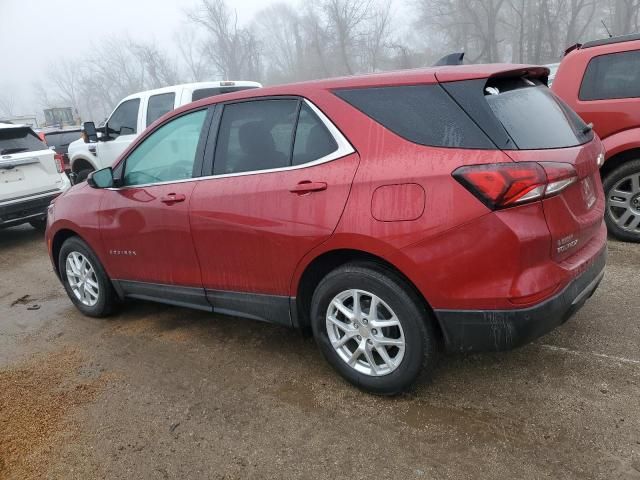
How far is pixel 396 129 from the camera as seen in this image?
99.7 inches

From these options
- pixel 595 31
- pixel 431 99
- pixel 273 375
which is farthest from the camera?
pixel 595 31

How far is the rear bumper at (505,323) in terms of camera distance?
2.32 metres

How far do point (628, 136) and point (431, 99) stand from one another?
3.35 m

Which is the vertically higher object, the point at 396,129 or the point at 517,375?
the point at 396,129

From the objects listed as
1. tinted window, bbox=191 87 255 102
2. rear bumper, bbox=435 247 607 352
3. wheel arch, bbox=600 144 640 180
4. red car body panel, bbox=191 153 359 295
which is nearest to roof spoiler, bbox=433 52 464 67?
red car body panel, bbox=191 153 359 295

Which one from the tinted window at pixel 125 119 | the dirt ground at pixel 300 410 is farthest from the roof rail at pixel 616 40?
the tinted window at pixel 125 119

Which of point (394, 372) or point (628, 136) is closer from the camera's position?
point (394, 372)

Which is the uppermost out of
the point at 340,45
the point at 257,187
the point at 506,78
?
the point at 340,45

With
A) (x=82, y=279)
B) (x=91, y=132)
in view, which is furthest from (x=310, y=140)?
(x=91, y=132)

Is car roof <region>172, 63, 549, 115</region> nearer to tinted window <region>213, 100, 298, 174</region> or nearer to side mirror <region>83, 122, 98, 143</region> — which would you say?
tinted window <region>213, 100, 298, 174</region>

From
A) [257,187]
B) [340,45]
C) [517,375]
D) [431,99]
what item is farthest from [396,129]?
[340,45]

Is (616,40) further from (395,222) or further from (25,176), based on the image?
(25,176)

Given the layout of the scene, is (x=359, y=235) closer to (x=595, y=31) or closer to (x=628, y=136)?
(x=628, y=136)

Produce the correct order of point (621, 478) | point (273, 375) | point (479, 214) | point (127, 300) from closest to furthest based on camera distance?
1. point (621, 478)
2. point (479, 214)
3. point (273, 375)
4. point (127, 300)
